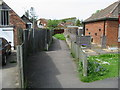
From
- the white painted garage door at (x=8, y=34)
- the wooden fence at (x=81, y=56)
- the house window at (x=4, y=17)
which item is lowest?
the wooden fence at (x=81, y=56)

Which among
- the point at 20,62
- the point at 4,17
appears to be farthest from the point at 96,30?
the point at 20,62

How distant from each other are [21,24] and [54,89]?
1206 cm

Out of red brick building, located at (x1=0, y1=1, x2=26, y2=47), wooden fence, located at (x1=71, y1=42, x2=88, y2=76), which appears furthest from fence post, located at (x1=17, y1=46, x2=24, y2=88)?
red brick building, located at (x1=0, y1=1, x2=26, y2=47)

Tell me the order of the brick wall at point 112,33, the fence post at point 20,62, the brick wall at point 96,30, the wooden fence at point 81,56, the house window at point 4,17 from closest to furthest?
the fence post at point 20,62, the wooden fence at point 81,56, the house window at point 4,17, the brick wall at point 112,33, the brick wall at point 96,30

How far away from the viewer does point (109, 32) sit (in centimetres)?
1666

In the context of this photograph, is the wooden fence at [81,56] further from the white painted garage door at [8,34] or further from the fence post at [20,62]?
the white painted garage door at [8,34]

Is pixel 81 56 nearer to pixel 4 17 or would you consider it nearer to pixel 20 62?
pixel 20 62

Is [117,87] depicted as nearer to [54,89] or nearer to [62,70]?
[54,89]

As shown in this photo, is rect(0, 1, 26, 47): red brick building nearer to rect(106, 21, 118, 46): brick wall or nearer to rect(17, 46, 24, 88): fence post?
rect(106, 21, 118, 46): brick wall

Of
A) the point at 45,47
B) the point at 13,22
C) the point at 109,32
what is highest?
the point at 13,22

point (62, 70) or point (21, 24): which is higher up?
point (21, 24)

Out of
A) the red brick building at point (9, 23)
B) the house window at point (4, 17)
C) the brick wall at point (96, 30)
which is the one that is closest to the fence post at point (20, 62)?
the red brick building at point (9, 23)

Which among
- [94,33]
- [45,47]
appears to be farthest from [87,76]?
[94,33]

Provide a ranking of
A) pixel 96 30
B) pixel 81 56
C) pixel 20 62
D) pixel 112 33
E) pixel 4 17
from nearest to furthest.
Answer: pixel 20 62 < pixel 81 56 < pixel 4 17 < pixel 112 33 < pixel 96 30
